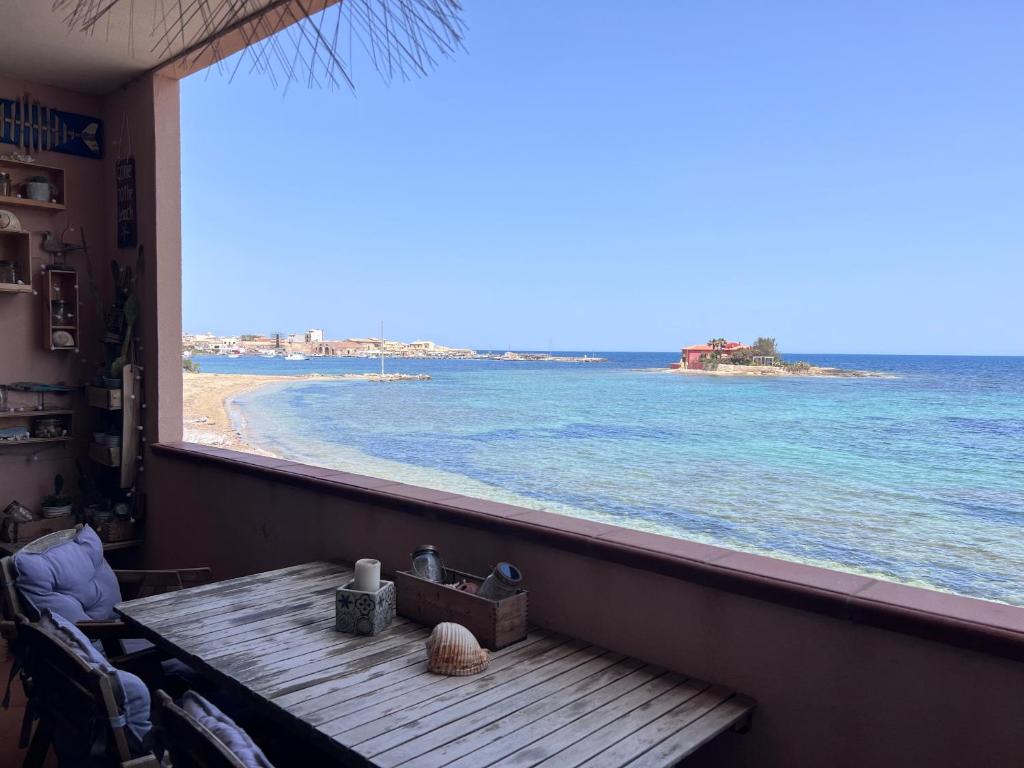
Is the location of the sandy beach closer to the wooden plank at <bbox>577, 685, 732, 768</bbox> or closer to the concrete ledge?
the concrete ledge

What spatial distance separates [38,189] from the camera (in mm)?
3371

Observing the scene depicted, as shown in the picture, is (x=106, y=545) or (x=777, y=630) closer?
(x=777, y=630)

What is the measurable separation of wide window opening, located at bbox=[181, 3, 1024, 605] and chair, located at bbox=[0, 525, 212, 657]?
15.9 meters

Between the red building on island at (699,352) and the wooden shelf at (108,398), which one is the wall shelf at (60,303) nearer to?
the wooden shelf at (108,398)

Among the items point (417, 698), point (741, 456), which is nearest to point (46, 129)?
point (417, 698)

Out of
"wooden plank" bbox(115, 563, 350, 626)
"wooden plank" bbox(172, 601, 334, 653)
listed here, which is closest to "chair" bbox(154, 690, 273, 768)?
"wooden plank" bbox(172, 601, 334, 653)

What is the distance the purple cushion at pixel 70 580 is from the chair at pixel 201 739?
38.6 inches

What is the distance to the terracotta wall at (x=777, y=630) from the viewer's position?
3.78 ft

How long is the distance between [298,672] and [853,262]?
58.7 metres

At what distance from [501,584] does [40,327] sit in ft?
10.2

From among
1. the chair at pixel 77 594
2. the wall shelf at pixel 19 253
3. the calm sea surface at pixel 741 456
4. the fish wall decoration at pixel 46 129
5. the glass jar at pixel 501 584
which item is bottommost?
the calm sea surface at pixel 741 456

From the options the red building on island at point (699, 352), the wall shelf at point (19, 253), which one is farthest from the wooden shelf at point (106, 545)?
the red building on island at point (699, 352)

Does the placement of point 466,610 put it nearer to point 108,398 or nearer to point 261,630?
point 261,630

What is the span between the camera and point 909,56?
4294cm
